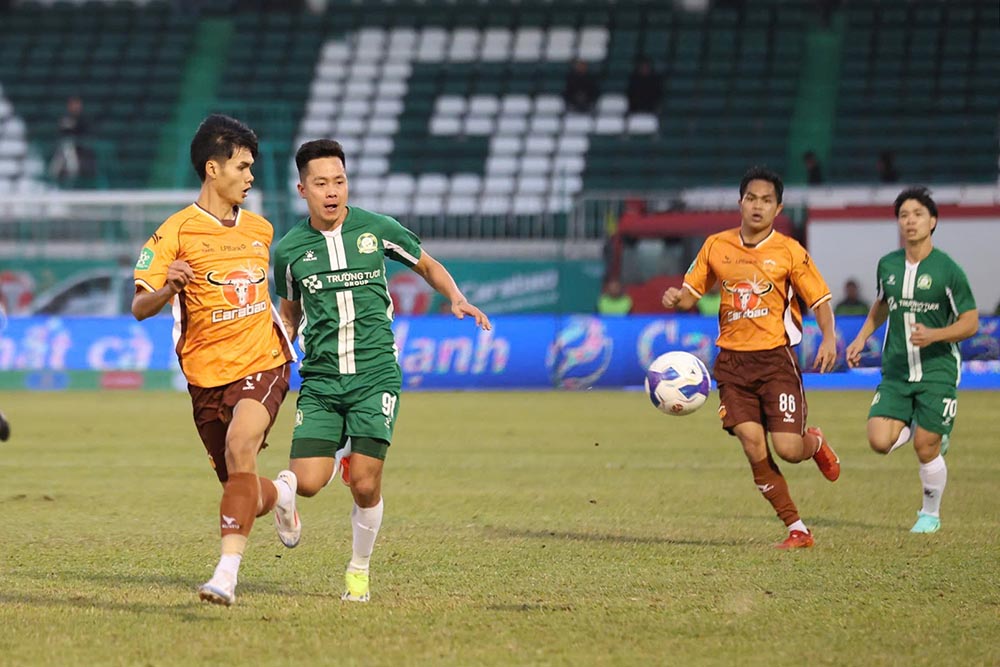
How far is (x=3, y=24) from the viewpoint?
128 ft

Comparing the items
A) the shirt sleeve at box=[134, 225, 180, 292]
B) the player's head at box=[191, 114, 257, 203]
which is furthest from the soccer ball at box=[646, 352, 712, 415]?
the shirt sleeve at box=[134, 225, 180, 292]

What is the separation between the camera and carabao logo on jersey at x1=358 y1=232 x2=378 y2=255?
689 cm

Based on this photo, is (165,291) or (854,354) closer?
(165,291)

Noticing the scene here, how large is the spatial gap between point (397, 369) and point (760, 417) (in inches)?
104

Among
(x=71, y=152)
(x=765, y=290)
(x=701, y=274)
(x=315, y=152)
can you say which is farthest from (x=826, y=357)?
(x=71, y=152)

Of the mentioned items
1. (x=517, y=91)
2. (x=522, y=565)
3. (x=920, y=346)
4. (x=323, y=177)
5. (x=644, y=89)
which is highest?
(x=644, y=89)

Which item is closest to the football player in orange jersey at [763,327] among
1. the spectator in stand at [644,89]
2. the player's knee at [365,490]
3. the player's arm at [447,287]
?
the player's arm at [447,287]

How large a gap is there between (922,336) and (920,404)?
1.91 feet

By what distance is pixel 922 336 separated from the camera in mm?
9039

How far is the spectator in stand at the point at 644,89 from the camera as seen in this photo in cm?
3291

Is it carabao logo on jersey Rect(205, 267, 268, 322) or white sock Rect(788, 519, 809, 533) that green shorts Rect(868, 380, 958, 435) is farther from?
carabao logo on jersey Rect(205, 267, 268, 322)

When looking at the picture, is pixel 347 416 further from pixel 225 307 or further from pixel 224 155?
pixel 224 155

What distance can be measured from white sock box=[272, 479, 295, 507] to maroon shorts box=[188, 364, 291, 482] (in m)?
0.20

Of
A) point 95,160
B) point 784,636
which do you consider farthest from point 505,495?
point 95,160
